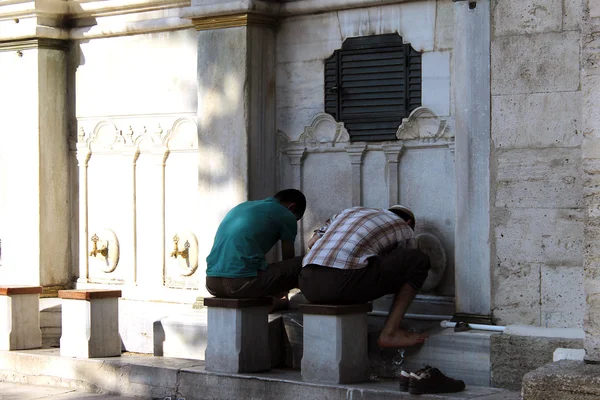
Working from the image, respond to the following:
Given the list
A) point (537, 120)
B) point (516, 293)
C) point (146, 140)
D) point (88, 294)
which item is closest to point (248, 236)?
point (88, 294)

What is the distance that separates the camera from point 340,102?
9.52m

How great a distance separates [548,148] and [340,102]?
202cm

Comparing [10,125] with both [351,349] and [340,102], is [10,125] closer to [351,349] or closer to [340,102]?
[340,102]

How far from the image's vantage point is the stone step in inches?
311

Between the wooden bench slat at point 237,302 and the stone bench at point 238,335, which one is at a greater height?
the wooden bench slat at point 237,302

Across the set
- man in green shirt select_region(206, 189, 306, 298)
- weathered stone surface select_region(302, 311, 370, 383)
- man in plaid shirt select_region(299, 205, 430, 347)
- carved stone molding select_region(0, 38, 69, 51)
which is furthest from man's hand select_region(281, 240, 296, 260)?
carved stone molding select_region(0, 38, 69, 51)

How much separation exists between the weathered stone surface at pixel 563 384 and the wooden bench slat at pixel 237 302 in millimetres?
2943

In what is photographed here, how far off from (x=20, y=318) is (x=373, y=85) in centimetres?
352

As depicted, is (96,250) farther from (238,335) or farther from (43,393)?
(238,335)

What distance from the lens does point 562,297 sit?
26.3 feet

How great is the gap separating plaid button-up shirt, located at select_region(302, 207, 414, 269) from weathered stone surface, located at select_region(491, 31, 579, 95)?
113 cm

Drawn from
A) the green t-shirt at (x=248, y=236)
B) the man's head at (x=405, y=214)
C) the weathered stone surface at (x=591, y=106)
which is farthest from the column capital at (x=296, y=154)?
the weathered stone surface at (x=591, y=106)

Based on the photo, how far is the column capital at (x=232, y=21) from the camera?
31.3 ft

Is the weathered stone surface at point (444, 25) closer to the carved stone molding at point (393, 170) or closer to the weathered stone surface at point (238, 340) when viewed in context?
the carved stone molding at point (393, 170)
